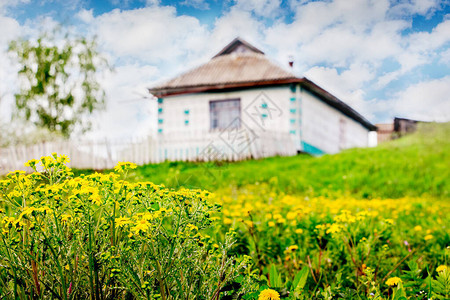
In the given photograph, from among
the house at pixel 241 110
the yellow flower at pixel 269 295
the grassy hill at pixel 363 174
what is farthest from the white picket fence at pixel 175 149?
the yellow flower at pixel 269 295

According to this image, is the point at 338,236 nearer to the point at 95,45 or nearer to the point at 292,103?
the point at 292,103

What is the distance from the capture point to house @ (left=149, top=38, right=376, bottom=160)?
15.2 meters

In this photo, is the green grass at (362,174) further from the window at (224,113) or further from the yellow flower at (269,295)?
the window at (224,113)

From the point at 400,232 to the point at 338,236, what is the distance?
1572 mm

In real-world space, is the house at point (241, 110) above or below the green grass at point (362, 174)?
above

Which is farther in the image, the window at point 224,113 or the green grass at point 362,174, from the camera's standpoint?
the window at point 224,113

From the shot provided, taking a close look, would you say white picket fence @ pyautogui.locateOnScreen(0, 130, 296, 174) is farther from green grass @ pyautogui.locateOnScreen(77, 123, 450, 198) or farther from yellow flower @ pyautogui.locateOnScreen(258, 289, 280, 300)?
yellow flower @ pyautogui.locateOnScreen(258, 289, 280, 300)

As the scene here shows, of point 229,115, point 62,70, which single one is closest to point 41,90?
point 62,70

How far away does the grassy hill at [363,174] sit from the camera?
7906mm

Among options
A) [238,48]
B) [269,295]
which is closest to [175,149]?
A: [238,48]

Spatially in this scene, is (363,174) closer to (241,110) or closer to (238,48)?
(241,110)

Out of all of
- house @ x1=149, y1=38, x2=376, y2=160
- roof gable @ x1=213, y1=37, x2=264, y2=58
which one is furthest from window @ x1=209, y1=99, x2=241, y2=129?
roof gable @ x1=213, y1=37, x2=264, y2=58

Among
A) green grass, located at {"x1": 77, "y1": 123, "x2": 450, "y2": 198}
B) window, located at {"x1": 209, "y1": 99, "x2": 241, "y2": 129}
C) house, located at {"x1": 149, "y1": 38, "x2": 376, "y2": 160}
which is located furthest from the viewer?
window, located at {"x1": 209, "y1": 99, "x2": 241, "y2": 129}

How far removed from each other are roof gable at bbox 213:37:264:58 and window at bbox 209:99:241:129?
2744 mm
